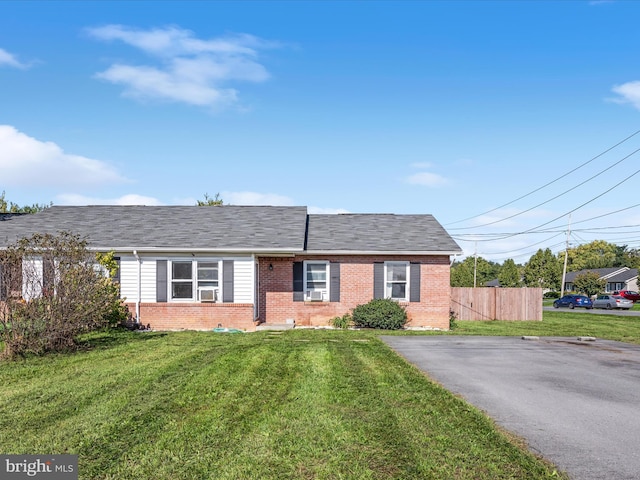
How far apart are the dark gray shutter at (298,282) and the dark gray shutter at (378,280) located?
301 cm

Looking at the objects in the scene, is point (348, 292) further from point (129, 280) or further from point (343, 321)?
point (129, 280)

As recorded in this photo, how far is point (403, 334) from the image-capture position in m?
18.6

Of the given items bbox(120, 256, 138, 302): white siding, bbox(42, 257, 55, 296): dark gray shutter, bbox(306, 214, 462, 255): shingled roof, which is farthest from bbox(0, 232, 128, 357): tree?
bbox(306, 214, 462, 255): shingled roof

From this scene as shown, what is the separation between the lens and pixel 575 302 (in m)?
49.0

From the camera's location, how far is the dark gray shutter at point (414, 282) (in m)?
21.5

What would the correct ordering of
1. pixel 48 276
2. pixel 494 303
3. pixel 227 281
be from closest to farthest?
pixel 48 276, pixel 227 281, pixel 494 303

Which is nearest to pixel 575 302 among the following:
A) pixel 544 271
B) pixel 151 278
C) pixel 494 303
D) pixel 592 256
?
pixel 494 303

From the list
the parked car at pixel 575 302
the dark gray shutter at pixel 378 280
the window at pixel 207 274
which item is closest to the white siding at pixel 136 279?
the window at pixel 207 274

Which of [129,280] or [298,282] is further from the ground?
[129,280]

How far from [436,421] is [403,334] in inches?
469

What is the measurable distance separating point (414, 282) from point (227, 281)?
25.3ft

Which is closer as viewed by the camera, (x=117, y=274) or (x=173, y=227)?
(x=117, y=274)

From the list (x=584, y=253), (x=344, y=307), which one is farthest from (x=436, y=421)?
(x=584, y=253)

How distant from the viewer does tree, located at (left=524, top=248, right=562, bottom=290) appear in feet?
257
